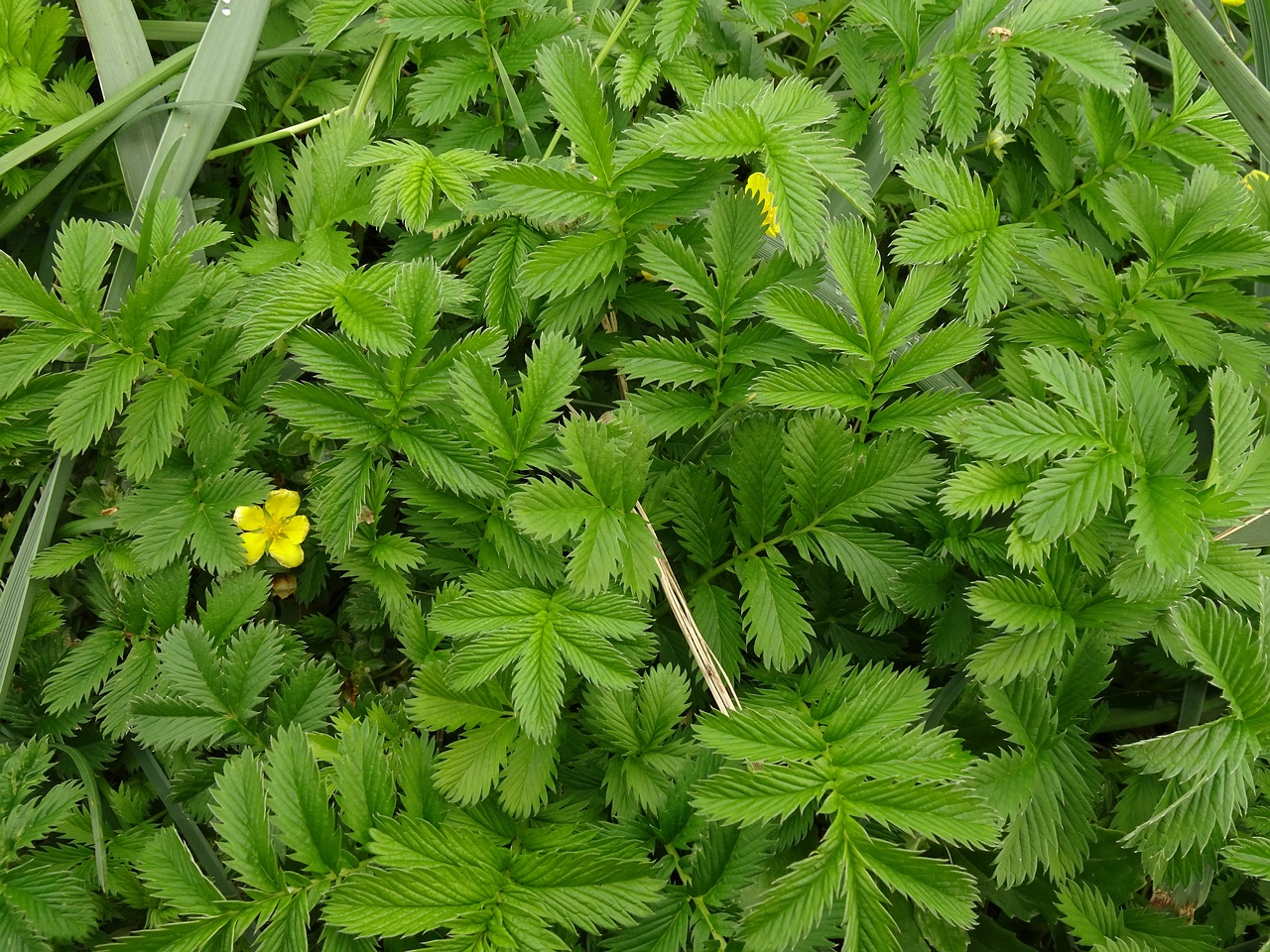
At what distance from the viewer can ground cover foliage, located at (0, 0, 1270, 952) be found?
1.24m

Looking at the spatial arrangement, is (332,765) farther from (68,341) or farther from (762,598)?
(68,341)

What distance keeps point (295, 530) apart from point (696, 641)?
72 centimetres

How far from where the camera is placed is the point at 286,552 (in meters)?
1.58

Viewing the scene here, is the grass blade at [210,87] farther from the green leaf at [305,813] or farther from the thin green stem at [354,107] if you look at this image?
the green leaf at [305,813]

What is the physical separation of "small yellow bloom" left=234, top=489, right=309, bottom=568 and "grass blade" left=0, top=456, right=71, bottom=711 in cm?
34

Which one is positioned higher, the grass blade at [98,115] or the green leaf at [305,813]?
the grass blade at [98,115]

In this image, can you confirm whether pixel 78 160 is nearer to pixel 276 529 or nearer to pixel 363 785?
pixel 276 529

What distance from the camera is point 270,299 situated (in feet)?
4.74

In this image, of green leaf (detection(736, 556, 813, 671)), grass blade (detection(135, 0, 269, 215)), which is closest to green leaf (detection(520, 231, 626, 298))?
green leaf (detection(736, 556, 813, 671))

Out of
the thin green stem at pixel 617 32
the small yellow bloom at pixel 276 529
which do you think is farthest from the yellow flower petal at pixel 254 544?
the thin green stem at pixel 617 32

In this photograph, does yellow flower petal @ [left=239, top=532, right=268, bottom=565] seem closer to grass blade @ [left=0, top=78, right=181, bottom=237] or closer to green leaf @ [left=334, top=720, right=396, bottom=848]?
green leaf @ [left=334, top=720, right=396, bottom=848]

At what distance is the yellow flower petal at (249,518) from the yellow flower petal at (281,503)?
2 cm

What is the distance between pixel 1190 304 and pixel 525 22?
1.32 metres

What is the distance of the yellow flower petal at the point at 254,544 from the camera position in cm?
157
